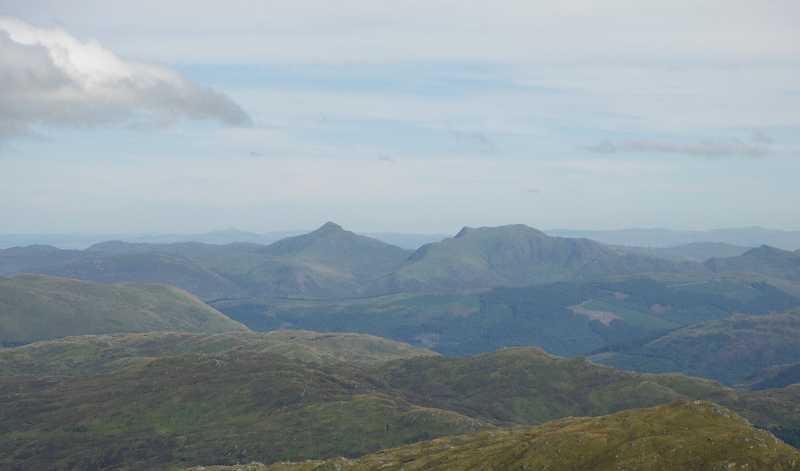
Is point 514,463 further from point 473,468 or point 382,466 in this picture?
point 382,466

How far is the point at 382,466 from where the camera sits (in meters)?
195

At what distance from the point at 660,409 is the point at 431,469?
55066 millimetres

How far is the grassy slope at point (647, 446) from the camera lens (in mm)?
137125

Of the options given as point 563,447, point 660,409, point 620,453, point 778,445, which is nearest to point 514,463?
point 563,447

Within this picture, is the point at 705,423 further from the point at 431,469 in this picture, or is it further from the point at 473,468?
the point at 431,469

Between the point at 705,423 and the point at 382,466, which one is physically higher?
the point at 705,423

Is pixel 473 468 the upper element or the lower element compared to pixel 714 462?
lower

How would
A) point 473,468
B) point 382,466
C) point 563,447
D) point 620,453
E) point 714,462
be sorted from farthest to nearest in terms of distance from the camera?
point 382,466
point 473,468
point 563,447
point 620,453
point 714,462

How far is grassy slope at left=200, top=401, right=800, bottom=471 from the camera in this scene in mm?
137125

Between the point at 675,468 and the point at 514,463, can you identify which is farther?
the point at 514,463

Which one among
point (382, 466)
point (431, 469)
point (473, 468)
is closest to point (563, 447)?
point (473, 468)

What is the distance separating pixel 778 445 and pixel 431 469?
250 ft

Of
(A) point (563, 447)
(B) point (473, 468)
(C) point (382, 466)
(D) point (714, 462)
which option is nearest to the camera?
(D) point (714, 462)

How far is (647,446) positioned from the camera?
146875 millimetres
